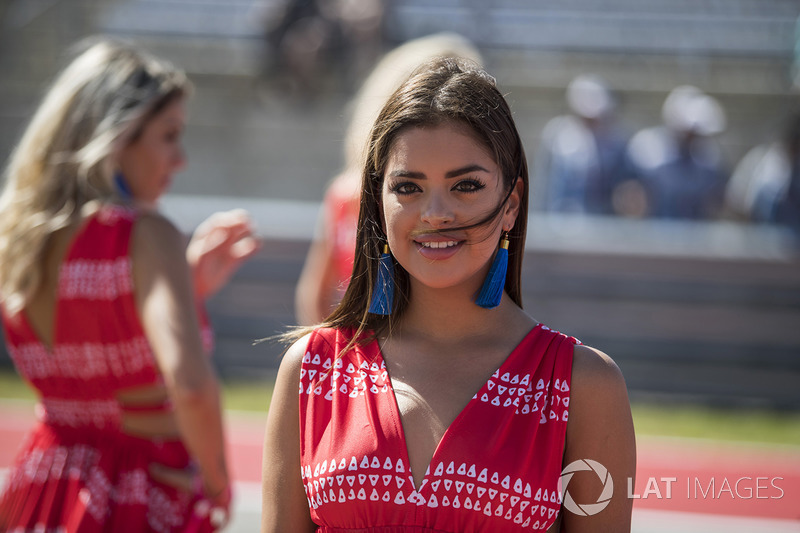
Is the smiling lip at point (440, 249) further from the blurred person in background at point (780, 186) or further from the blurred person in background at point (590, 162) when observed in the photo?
the blurred person in background at point (780, 186)

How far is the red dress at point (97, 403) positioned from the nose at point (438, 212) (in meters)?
1.19

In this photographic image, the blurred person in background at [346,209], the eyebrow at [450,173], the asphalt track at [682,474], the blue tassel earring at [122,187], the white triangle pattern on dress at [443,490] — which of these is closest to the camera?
the white triangle pattern on dress at [443,490]

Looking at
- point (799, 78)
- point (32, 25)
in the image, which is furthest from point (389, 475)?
point (32, 25)

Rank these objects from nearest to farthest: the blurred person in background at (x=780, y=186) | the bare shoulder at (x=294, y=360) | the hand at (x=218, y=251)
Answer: the bare shoulder at (x=294, y=360) < the hand at (x=218, y=251) < the blurred person in background at (x=780, y=186)

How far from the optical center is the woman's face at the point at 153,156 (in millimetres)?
3082

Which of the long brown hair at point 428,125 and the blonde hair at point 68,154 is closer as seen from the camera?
the long brown hair at point 428,125

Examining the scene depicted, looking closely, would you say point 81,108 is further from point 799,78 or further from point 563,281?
point 799,78

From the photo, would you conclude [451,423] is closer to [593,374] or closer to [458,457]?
[458,457]

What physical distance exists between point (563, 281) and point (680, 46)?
17.5 feet

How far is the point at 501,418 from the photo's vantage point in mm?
1985

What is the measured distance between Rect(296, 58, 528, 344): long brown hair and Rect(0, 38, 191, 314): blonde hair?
1.12 m

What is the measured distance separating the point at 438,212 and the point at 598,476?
24.2 inches

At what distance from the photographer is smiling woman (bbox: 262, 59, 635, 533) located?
6.39 ft

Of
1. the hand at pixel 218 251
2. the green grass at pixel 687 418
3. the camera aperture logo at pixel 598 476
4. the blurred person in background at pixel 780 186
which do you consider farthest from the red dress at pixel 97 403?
the blurred person in background at pixel 780 186
